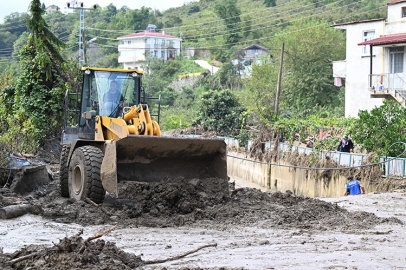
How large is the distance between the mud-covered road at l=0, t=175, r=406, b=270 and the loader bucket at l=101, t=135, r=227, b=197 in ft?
1.85

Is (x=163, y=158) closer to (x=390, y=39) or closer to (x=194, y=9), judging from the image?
(x=390, y=39)

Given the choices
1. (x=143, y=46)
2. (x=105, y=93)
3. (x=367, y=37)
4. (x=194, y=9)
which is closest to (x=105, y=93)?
(x=105, y=93)

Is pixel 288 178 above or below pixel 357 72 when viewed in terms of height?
below

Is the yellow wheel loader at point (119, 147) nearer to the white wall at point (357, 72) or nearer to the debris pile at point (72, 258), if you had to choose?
the debris pile at point (72, 258)

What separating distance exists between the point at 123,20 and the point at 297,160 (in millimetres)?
73701

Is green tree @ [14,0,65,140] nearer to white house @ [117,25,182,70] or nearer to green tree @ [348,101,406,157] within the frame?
green tree @ [348,101,406,157]

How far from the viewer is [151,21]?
91875 mm

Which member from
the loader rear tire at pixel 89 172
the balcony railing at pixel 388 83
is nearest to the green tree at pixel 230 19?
the balcony railing at pixel 388 83

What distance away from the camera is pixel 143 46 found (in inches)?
2926

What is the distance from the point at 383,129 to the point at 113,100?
979 cm

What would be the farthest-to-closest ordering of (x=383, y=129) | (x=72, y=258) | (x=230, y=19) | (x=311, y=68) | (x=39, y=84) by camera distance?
(x=230, y=19)
(x=311, y=68)
(x=39, y=84)
(x=383, y=129)
(x=72, y=258)

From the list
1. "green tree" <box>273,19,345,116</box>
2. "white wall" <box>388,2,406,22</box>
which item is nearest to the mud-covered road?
"white wall" <box>388,2,406,22</box>

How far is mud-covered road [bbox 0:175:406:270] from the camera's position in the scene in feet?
18.1

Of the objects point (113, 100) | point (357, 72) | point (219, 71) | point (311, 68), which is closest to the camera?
point (113, 100)
